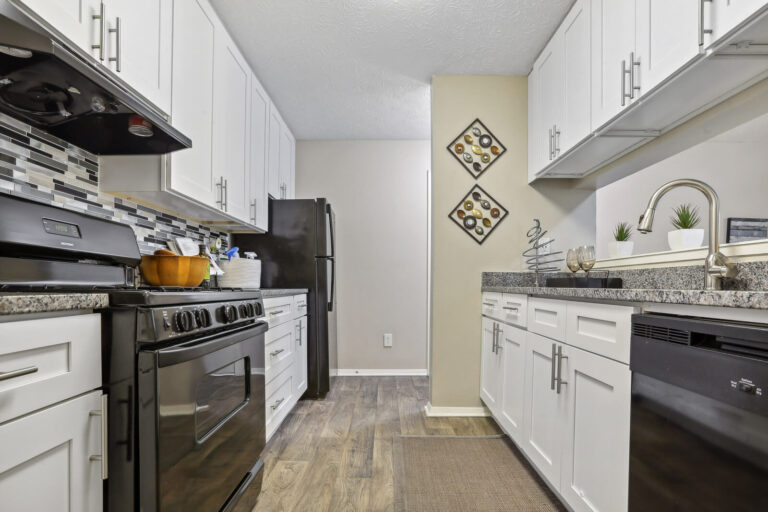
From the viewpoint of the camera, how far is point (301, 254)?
337 centimetres

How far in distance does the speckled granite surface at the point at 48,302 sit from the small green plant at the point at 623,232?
7.72 ft

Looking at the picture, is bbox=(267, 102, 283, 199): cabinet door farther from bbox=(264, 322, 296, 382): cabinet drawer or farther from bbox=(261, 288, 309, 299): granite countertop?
bbox=(264, 322, 296, 382): cabinet drawer

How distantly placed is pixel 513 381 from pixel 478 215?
1186 millimetres

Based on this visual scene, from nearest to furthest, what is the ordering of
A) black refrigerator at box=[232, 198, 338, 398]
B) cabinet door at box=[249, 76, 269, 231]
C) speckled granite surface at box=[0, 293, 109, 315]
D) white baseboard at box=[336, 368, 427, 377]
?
speckled granite surface at box=[0, 293, 109, 315], cabinet door at box=[249, 76, 269, 231], black refrigerator at box=[232, 198, 338, 398], white baseboard at box=[336, 368, 427, 377]

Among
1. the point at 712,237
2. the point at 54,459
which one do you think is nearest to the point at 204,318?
the point at 54,459

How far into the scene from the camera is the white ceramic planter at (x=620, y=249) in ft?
7.39

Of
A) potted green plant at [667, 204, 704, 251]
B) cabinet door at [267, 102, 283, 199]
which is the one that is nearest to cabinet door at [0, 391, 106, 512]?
potted green plant at [667, 204, 704, 251]

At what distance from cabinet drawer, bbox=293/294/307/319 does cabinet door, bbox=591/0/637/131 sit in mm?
2065

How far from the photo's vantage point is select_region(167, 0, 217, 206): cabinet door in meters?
1.80

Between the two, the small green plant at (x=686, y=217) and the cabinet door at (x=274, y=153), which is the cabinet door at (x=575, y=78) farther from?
the cabinet door at (x=274, y=153)

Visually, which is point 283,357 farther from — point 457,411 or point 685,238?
point 685,238

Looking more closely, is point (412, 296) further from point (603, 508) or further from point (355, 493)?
point (603, 508)

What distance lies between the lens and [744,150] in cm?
154

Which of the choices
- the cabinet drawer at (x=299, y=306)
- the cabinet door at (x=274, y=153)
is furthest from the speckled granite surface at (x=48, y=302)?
the cabinet door at (x=274, y=153)
